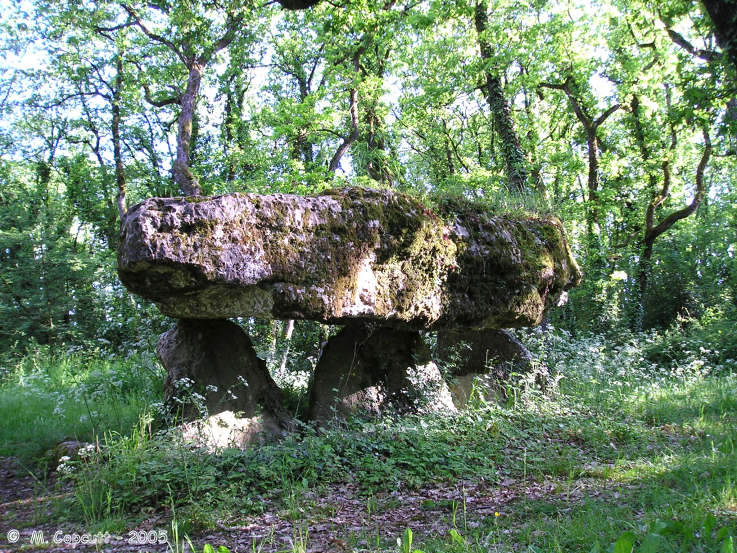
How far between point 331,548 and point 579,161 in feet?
53.6

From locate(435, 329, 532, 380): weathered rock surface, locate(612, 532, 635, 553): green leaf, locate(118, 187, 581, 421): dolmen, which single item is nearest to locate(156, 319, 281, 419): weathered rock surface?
locate(118, 187, 581, 421): dolmen

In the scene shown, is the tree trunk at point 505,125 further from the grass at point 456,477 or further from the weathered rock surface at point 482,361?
the grass at point 456,477

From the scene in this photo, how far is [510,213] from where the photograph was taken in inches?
274

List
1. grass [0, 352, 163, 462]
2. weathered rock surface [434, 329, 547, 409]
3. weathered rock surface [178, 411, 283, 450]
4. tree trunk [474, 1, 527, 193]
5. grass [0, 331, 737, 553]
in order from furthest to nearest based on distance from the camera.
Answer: tree trunk [474, 1, 527, 193], weathered rock surface [434, 329, 547, 409], grass [0, 352, 163, 462], weathered rock surface [178, 411, 283, 450], grass [0, 331, 737, 553]

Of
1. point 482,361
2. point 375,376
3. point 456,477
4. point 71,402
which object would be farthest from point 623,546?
point 71,402

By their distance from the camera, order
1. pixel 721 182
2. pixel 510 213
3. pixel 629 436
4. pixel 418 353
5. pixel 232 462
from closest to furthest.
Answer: pixel 232 462
pixel 629 436
pixel 418 353
pixel 510 213
pixel 721 182

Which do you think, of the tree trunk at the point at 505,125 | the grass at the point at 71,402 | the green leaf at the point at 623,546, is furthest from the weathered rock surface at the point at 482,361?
the tree trunk at the point at 505,125

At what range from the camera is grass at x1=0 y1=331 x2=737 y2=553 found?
122 inches

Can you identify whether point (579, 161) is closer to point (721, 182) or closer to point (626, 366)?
point (626, 366)

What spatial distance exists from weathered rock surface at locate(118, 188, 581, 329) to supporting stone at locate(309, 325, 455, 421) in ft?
2.10

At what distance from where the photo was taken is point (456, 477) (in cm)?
437

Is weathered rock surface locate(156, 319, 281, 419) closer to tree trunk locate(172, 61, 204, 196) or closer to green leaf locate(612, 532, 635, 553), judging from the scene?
green leaf locate(612, 532, 635, 553)

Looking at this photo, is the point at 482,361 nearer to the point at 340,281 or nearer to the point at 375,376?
the point at 375,376

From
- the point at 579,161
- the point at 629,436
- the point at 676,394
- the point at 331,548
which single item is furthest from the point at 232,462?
the point at 579,161
